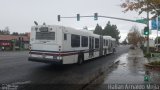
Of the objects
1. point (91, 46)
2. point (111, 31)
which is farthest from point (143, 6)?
point (111, 31)

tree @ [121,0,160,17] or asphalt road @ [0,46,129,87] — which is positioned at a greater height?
tree @ [121,0,160,17]

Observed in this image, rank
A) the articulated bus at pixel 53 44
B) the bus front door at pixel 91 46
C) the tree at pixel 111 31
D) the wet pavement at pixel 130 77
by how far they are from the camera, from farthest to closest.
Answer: the tree at pixel 111 31 → the bus front door at pixel 91 46 → the articulated bus at pixel 53 44 → the wet pavement at pixel 130 77

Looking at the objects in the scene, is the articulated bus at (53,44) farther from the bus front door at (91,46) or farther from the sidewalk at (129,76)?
the bus front door at (91,46)

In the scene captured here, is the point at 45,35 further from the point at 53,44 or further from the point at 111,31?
the point at 111,31

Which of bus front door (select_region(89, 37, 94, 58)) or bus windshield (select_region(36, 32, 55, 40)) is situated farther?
bus front door (select_region(89, 37, 94, 58))

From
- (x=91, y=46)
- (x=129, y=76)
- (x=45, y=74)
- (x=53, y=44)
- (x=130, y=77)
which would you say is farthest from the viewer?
(x=91, y=46)

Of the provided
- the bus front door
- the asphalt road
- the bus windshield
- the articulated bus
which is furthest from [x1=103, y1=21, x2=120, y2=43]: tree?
the bus windshield

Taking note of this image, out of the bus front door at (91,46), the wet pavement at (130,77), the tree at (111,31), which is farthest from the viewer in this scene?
the tree at (111,31)

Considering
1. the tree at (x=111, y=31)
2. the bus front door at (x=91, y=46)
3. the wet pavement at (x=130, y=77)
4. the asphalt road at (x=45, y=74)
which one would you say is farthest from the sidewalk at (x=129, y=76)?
the tree at (x=111, y=31)

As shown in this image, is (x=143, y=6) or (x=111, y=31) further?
(x=111, y=31)

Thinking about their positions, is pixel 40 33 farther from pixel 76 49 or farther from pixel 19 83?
pixel 19 83

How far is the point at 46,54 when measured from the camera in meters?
17.8

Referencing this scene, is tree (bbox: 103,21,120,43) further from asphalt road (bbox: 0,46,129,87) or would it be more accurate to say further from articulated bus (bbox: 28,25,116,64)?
articulated bus (bbox: 28,25,116,64)

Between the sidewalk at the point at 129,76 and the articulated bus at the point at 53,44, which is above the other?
the articulated bus at the point at 53,44
